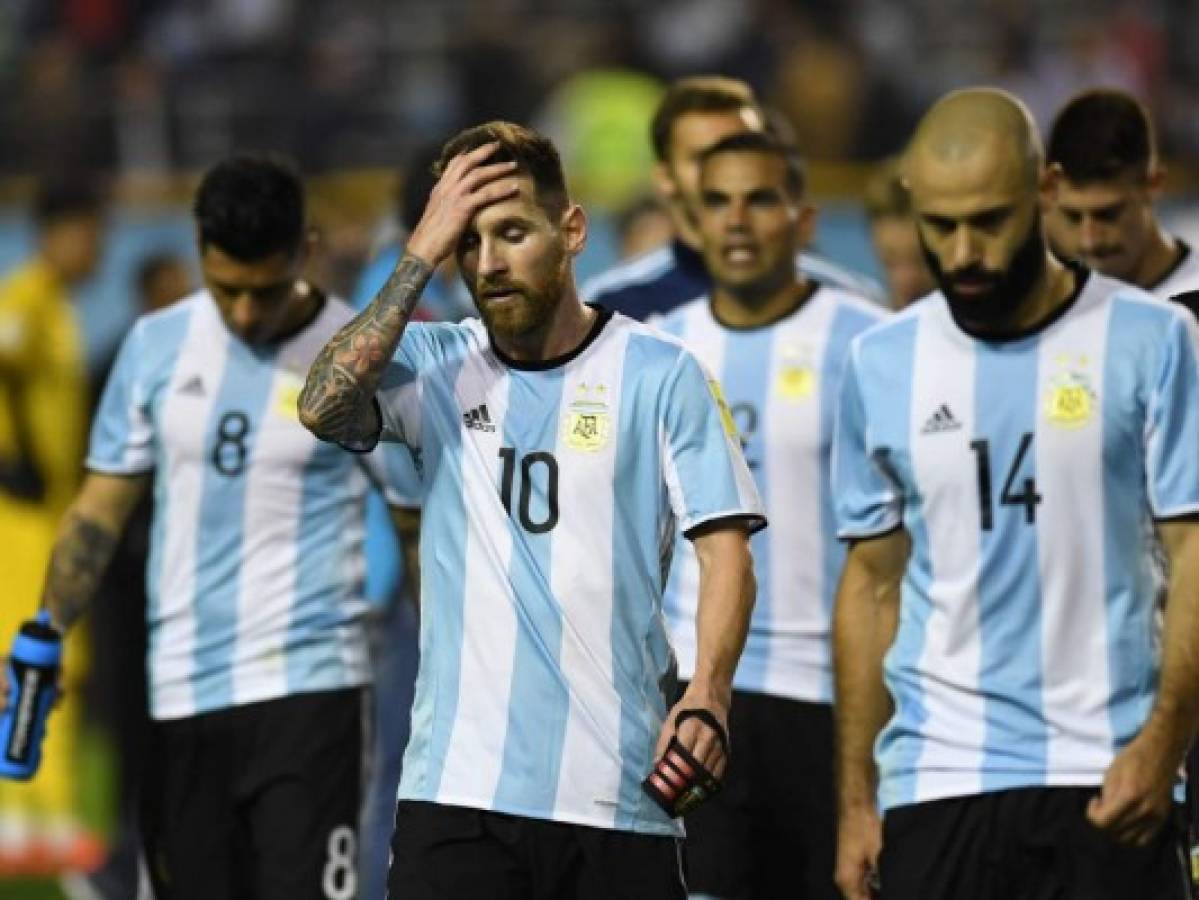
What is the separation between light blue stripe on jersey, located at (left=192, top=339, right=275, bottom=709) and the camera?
8117mm

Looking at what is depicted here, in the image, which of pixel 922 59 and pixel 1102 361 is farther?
pixel 922 59

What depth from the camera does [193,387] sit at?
8.17 metres

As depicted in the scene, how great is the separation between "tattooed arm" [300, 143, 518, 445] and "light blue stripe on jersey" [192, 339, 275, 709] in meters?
1.83

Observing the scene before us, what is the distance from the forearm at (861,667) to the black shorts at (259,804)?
1.71 meters

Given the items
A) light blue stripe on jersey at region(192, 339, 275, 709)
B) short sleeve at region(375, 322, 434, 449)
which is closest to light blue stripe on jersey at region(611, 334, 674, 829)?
short sleeve at region(375, 322, 434, 449)

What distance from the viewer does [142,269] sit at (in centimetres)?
1296

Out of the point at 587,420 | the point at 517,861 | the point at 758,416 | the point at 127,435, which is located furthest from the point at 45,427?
the point at 517,861

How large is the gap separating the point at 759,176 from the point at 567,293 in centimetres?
239

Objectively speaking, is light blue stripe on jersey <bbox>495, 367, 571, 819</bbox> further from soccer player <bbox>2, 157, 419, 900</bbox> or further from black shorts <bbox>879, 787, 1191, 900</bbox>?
soccer player <bbox>2, 157, 419, 900</bbox>

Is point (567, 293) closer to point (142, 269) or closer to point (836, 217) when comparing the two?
point (142, 269)

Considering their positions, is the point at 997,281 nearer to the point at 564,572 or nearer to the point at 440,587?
the point at 564,572

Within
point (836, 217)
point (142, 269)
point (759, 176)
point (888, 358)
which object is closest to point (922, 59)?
point (836, 217)

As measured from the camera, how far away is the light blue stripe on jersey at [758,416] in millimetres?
8344

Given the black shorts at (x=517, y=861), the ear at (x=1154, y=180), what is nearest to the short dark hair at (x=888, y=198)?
the ear at (x=1154, y=180)
